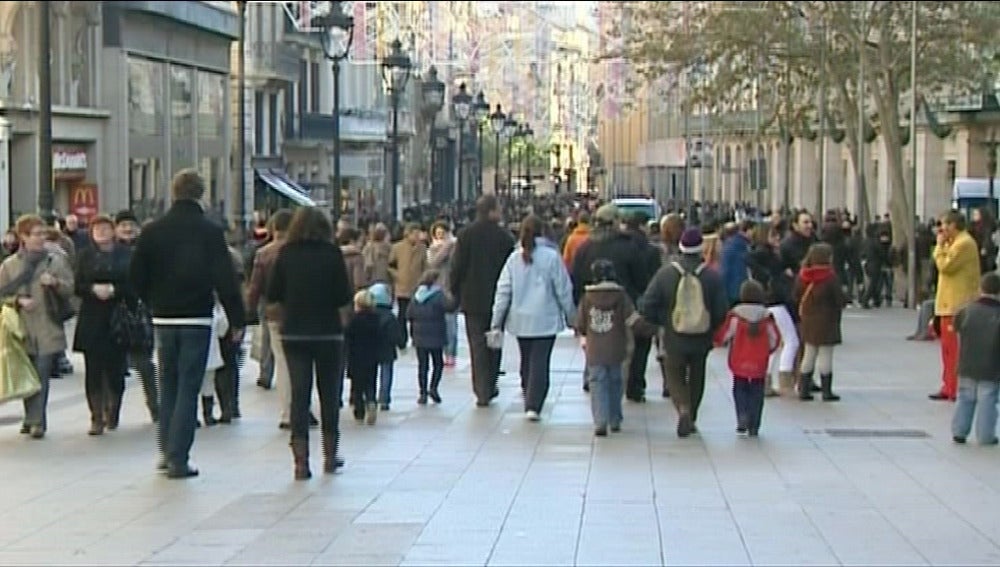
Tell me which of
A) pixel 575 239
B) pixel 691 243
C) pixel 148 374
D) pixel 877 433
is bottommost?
pixel 877 433

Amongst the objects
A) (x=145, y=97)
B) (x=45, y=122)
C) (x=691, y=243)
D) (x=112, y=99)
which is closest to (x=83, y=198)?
(x=112, y=99)

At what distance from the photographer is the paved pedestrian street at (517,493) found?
9.90 m

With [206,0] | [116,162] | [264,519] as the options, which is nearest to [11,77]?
[116,162]

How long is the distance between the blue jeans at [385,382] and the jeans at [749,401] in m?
3.22

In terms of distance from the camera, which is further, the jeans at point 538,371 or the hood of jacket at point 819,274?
the hood of jacket at point 819,274

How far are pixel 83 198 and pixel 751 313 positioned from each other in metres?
28.7

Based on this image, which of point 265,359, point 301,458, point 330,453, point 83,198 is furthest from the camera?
point 83,198

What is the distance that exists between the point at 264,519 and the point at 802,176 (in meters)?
68.8

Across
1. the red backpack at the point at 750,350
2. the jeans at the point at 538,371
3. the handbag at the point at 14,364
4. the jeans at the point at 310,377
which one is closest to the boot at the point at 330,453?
the jeans at the point at 310,377

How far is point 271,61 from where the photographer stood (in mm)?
64812

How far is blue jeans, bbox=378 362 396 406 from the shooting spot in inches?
679

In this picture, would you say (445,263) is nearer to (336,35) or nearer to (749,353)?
(749,353)

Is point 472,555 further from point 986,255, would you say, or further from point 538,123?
point 538,123

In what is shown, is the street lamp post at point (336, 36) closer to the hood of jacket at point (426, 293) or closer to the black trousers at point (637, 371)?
the hood of jacket at point (426, 293)
